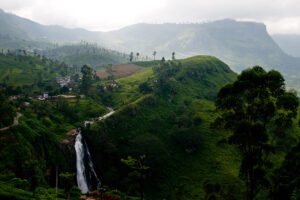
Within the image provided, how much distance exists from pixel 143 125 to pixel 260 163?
10909cm

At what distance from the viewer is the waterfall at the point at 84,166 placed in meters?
105

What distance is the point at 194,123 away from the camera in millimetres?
151750

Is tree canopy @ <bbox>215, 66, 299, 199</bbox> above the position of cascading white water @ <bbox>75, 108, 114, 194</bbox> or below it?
above

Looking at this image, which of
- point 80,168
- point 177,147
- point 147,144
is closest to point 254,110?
point 80,168

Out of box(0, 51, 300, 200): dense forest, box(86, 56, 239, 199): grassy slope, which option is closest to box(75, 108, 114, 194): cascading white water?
box(0, 51, 300, 200): dense forest

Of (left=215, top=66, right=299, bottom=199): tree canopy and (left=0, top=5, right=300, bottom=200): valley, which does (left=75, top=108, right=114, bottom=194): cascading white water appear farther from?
(left=215, top=66, right=299, bottom=199): tree canopy

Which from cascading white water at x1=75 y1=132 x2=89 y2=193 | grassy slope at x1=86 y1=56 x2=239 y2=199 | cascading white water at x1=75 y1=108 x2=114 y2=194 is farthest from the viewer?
grassy slope at x1=86 y1=56 x2=239 y2=199

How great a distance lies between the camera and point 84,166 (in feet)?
357

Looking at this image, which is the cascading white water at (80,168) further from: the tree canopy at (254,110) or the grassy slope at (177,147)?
the tree canopy at (254,110)

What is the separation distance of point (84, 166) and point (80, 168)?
2.11 metres

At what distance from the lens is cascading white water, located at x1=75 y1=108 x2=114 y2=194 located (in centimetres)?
10469

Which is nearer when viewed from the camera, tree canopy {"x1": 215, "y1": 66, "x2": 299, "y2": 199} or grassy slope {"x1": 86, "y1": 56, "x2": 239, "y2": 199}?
tree canopy {"x1": 215, "y1": 66, "x2": 299, "y2": 199}

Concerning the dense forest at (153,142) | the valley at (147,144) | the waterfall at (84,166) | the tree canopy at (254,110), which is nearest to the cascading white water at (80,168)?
the waterfall at (84,166)

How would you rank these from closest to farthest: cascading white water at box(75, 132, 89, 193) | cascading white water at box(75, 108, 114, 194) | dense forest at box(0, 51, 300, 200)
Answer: dense forest at box(0, 51, 300, 200), cascading white water at box(75, 132, 89, 193), cascading white water at box(75, 108, 114, 194)
